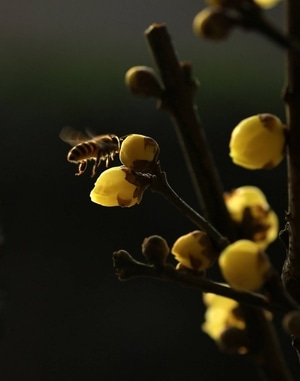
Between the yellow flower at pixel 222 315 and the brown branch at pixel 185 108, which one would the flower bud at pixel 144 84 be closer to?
the brown branch at pixel 185 108

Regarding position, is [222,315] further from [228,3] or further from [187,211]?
[228,3]

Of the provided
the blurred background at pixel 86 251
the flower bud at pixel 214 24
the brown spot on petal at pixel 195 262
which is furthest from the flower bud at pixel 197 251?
the blurred background at pixel 86 251

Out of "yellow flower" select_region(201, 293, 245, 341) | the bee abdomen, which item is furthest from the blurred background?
"yellow flower" select_region(201, 293, 245, 341)

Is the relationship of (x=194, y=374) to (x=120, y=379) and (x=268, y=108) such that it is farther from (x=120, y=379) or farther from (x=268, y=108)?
(x=268, y=108)

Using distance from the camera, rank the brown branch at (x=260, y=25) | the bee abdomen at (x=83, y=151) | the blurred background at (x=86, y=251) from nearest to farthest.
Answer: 1. the brown branch at (x=260, y=25)
2. the bee abdomen at (x=83, y=151)
3. the blurred background at (x=86, y=251)

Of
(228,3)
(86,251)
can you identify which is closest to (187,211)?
(228,3)

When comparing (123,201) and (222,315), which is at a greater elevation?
(123,201)
